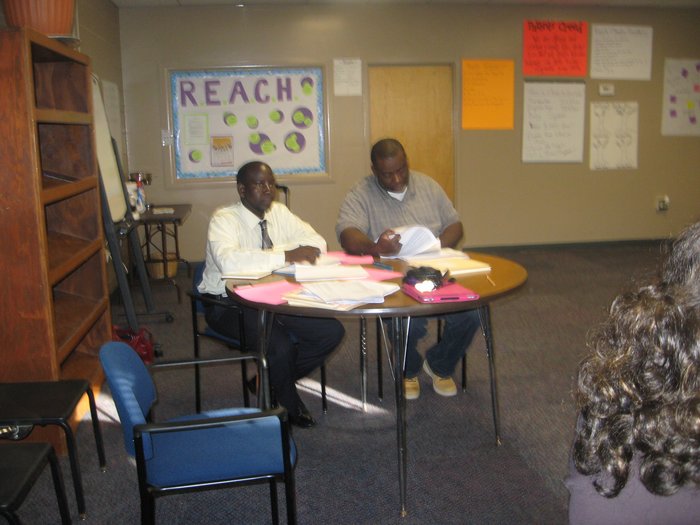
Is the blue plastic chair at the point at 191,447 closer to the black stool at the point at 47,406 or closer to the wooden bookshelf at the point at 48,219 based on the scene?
the black stool at the point at 47,406

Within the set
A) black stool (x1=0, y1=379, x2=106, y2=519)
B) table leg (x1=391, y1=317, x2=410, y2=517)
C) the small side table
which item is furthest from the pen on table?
the small side table

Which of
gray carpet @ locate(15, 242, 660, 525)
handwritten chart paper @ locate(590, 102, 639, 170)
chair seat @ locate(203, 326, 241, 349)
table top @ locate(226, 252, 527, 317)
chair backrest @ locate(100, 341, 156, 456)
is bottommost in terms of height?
gray carpet @ locate(15, 242, 660, 525)

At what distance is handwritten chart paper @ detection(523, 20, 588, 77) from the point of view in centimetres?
641

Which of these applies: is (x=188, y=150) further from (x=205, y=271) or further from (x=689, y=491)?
(x=689, y=491)

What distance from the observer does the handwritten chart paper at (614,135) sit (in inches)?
263

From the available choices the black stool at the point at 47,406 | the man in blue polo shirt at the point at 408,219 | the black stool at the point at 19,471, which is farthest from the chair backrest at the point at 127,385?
the man in blue polo shirt at the point at 408,219

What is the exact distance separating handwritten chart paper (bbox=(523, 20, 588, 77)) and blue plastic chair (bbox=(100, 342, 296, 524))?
5.58 m

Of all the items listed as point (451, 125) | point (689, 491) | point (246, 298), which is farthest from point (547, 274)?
point (689, 491)

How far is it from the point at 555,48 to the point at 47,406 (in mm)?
5853

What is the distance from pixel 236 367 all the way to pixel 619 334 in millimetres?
2813

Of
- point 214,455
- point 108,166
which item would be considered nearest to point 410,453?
point 214,455

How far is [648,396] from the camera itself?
0.88m

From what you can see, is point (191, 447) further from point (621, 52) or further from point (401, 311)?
point (621, 52)

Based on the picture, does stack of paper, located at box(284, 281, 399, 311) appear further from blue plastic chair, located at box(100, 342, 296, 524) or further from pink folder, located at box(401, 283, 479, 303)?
blue plastic chair, located at box(100, 342, 296, 524)
